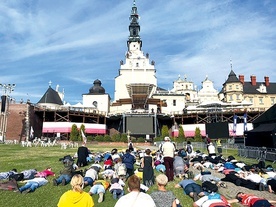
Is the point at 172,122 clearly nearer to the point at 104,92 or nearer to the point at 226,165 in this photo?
the point at 104,92

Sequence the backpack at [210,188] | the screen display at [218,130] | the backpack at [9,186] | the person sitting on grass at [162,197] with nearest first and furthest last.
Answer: the person sitting on grass at [162,197] → the backpack at [210,188] → the backpack at [9,186] → the screen display at [218,130]

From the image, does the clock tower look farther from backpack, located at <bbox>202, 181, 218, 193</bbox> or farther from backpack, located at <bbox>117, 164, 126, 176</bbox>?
backpack, located at <bbox>202, 181, 218, 193</bbox>

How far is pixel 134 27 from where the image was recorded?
86.4m

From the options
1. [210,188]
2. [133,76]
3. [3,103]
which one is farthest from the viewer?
[133,76]

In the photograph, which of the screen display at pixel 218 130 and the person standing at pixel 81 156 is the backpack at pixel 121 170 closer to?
the person standing at pixel 81 156

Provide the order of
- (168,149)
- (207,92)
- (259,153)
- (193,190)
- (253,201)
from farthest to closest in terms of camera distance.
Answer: (207,92) → (259,153) → (168,149) → (193,190) → (253,201)

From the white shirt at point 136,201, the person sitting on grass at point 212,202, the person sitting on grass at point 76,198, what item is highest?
the white shirt at point 136,201

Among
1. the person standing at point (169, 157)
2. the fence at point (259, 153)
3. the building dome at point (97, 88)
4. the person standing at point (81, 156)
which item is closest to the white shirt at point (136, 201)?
the person standing at point (169, 157)

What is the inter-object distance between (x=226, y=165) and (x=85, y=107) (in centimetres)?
4613

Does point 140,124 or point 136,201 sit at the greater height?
point 140,124

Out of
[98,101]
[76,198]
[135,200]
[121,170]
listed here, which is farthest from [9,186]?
[98,101]

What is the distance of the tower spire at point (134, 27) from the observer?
82975mm

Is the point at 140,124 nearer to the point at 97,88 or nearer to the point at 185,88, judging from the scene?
the point at 97,88

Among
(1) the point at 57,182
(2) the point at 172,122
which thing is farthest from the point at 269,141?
(2) the point at 172,122
